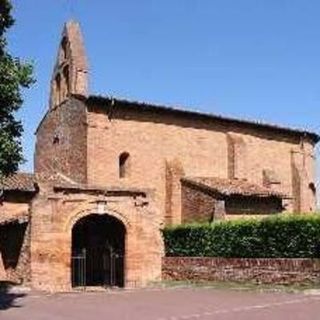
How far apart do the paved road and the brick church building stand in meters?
4.08

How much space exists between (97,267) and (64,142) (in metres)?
7.48

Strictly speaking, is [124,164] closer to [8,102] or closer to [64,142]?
[64,142]

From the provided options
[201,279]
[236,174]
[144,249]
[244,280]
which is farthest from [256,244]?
[236,174]

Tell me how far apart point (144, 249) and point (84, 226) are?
3.48m

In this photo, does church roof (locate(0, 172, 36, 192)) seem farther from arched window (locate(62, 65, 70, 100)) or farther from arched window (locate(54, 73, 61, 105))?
arched window (locate(54, 73, 61, 105))

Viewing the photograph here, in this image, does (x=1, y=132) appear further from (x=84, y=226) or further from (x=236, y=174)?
(x=236, y=174)

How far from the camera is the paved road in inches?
706

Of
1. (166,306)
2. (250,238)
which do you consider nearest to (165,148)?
(250,238)

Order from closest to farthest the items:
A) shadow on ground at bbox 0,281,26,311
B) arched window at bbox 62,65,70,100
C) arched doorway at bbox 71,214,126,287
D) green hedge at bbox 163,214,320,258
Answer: shadow on ground at bbox 0,281,26,311 → green hedge at bbox 163,214,320,258 → arched doorway at bbox 71,214,126,287 → arched window at bbox 62,65,70,100

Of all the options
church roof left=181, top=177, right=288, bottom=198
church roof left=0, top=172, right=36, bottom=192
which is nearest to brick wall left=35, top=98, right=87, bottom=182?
church roof left=0, top=172, right=36, bottom=192

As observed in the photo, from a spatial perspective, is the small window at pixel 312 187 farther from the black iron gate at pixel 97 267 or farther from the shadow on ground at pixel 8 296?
the shadow on ground at pixel 8 296

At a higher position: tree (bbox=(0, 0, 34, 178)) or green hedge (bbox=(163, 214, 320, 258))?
tree (bbox=(0, 0, 34, 178))

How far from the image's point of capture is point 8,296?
24547 mm

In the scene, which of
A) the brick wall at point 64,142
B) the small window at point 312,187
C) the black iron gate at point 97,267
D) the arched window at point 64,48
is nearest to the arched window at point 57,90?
the brick wall at point 64,142
